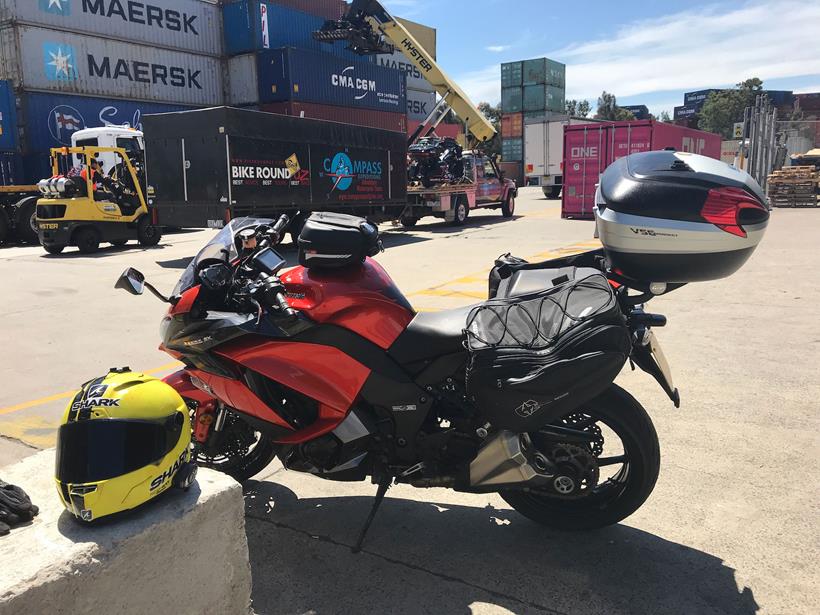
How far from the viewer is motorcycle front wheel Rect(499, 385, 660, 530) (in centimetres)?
273

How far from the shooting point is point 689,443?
396 centimetres

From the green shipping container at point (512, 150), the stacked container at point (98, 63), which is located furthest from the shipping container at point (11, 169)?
the green shipping container at point (512, 150)

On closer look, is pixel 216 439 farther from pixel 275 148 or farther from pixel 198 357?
pixel 275 148

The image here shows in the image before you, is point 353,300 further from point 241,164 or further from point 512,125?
point 512,125

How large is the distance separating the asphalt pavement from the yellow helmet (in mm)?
831

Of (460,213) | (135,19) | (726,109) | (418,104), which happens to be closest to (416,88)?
(418,104)

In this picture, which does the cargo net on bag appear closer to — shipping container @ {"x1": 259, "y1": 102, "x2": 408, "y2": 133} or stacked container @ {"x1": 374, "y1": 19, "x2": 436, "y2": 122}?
shipping container @ {"x1": 259, "y1": 102, "x2": 408, "y2": 133}

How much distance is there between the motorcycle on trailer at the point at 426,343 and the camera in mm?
2688

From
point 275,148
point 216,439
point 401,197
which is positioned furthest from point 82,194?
point 216,439

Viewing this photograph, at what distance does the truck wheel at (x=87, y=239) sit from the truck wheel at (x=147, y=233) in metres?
1.08

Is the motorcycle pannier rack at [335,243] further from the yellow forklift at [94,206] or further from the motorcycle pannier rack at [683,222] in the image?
the yellow forklift at [94,206]

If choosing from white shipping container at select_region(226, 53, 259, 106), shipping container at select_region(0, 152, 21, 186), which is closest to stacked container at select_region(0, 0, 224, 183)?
shipping container at select_region(0, 152, 21, 186)

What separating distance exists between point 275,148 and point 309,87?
15.5 m

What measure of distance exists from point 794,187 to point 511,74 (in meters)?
34.5
